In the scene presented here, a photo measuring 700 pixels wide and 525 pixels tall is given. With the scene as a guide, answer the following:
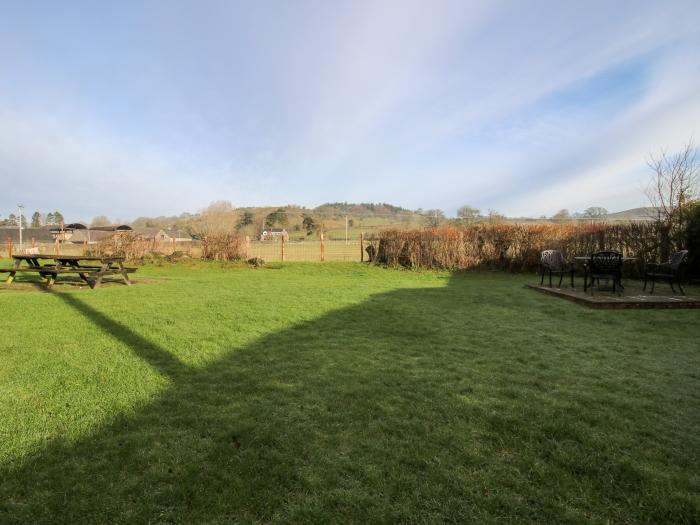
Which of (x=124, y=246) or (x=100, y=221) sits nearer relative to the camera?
(x=124, y=246)

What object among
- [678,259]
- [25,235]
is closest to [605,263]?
[678,259]

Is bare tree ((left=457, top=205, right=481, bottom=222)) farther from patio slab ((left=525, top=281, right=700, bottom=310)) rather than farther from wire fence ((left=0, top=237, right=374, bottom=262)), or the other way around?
patio slab ((left=525, top=281, right=700, bottom=310))

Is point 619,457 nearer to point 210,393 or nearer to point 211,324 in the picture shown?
point 210,393

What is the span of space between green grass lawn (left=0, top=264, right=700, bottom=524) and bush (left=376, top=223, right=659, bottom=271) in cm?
741

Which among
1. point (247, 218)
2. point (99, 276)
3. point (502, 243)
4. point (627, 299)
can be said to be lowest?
point (627, 299)

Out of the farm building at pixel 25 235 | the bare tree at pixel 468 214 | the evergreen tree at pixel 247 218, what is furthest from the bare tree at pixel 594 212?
the farm building at pixel 25 235

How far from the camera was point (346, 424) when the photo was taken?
7.97 ft

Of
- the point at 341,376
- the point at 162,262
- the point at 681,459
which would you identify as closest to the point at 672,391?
the point at 681,459

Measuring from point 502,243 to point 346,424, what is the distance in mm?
12704

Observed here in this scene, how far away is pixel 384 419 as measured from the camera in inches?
98.3

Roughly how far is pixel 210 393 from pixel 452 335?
2.93m

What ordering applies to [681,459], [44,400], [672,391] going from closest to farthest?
1. [681,459]
2. [44,400]
3. [672,391]

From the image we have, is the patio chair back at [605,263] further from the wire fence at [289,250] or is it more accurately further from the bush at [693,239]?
the wire fence at [289,250]

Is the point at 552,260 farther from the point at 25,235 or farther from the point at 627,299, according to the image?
the point at 25,235
